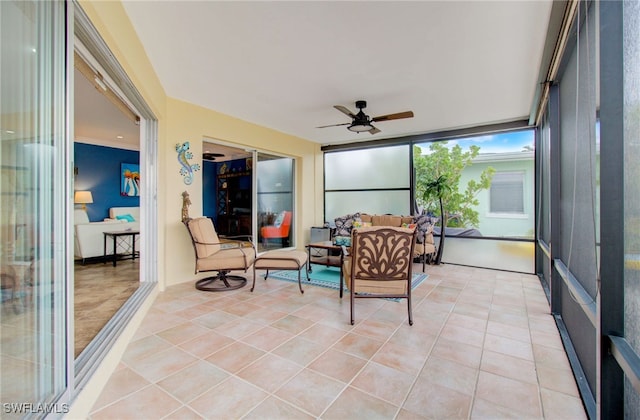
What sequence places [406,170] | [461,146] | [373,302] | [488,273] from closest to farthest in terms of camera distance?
[373,302] < [488,273] < [461,146] < [406,170]

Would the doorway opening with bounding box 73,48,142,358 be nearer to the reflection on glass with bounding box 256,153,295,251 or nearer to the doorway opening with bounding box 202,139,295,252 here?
the doorway opening with bounding box 202,139,295,252

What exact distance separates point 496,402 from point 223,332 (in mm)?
2118

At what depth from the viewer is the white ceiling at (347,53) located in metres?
2.21

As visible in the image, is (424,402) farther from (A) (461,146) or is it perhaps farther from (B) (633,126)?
(A) (461,146)

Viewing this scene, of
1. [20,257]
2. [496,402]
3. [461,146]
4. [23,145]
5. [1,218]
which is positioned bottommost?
[496,402]

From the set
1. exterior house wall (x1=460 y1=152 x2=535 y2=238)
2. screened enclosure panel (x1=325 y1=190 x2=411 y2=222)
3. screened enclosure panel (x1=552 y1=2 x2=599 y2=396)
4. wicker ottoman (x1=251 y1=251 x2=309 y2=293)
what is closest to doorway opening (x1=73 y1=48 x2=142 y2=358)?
wicker ottoman (x1=251 y1=251 x2=309 y2=293)

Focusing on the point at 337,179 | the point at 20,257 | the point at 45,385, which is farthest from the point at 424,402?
the point at 337,179

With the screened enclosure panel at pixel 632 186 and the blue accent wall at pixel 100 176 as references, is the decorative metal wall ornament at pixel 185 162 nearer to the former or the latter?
the blue accent wall at pixel 100 176

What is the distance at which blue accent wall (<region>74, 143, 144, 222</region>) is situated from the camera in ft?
20.8

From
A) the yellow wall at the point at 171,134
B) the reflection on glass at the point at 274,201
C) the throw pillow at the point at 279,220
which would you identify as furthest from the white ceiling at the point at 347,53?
the throw pillow at the point at 279,220

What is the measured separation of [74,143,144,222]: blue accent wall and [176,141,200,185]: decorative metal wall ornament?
376 cm

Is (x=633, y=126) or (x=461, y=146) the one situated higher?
(x=461, y=146)

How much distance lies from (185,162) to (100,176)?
3.94 metres

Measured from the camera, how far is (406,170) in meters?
6.12
